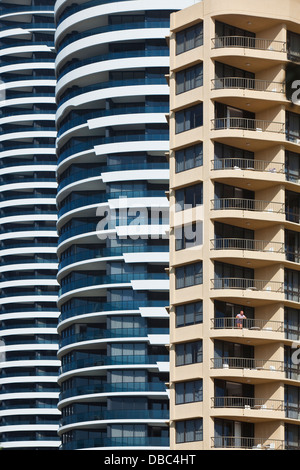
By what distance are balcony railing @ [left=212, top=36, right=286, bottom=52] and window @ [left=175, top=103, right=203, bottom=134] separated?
18.6 ft

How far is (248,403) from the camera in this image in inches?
3841

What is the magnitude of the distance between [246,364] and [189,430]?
274 inches

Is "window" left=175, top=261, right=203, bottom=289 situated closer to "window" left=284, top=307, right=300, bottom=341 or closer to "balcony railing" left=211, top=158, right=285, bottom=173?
"window" left=284, top=307, right=300, bottom=341

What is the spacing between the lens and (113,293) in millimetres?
139375

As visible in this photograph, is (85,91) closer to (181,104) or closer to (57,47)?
(57,47)

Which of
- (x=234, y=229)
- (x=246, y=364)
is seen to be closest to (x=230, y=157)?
(x=234, y=229)

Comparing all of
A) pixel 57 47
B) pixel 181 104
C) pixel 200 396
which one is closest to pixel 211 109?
pixel 181 104

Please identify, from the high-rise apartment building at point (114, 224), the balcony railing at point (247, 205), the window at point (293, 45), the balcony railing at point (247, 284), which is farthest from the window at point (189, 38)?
Result: the high-rise apartment building at point (114, 224)

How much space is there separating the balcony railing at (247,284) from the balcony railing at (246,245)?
2475mm

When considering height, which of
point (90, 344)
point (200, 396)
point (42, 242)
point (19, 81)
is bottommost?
point (200, 396)

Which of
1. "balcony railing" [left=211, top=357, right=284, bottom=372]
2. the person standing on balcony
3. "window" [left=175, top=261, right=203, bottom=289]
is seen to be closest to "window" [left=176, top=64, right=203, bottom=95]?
"window" [left=175, top=261, right=203, bottom=289]

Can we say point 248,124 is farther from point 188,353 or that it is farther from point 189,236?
point 188,353

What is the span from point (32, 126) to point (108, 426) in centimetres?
7269

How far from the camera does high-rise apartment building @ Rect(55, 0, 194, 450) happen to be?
135625 mm
